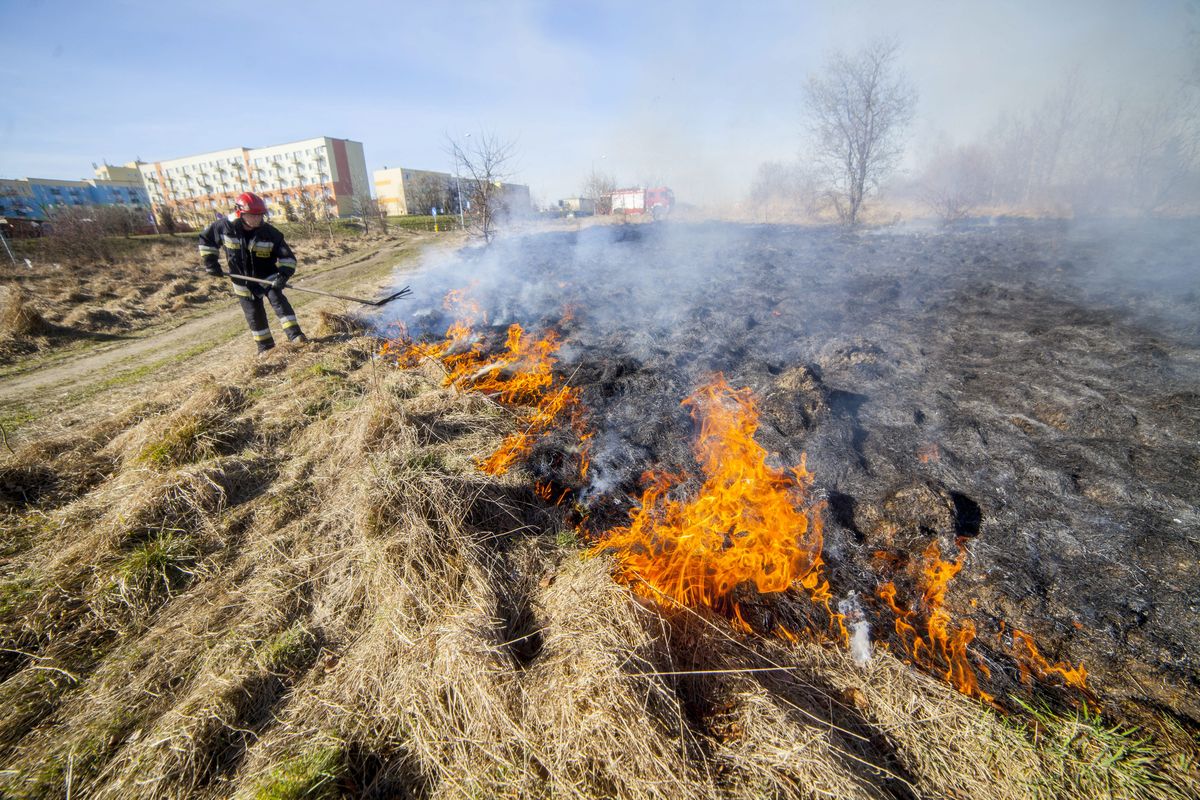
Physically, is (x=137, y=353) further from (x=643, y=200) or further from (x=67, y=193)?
(x=67, y=193)

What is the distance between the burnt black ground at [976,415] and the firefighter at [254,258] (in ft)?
6.49

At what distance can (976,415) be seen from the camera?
449cm

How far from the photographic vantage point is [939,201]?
2617cm

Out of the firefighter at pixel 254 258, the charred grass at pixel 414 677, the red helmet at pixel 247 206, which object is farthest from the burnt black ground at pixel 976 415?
the red helmet at pixel 247 206

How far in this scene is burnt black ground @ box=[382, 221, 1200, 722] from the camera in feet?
8.85

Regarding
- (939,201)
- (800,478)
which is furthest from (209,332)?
(939,201)

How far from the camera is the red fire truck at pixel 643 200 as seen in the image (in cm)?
3222

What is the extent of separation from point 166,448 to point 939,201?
3501cm

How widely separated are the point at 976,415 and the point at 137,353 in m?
12.3

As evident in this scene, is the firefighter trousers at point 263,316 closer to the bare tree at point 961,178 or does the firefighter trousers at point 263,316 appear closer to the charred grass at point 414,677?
the charred grass at point 414,677

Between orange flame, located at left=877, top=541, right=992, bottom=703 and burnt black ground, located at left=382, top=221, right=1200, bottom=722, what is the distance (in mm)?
83

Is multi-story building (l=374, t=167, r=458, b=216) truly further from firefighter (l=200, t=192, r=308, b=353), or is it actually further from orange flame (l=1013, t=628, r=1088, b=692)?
orange flame (l=1013, t=628, r=1088, b=692)

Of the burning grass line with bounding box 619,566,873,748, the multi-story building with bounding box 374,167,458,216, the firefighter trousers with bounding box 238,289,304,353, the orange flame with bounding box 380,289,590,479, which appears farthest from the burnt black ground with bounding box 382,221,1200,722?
the multi-story building with bounding box 374,167,458,216

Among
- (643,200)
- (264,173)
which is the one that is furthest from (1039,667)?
(264,173)
